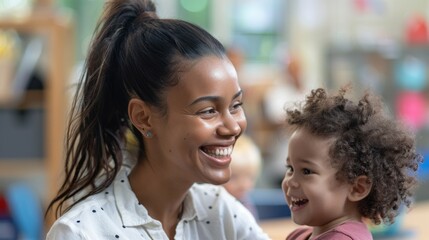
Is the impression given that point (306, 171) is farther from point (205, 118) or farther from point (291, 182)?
point (205, 118)

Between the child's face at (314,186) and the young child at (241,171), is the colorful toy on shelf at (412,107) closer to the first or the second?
the young child at (241,171)

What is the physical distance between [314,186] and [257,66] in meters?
7.15

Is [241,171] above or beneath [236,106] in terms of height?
beneath

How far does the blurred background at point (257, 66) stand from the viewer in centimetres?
445

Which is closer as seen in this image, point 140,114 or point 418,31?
point 140,114

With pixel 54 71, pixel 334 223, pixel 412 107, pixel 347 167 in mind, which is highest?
pixel 347 167

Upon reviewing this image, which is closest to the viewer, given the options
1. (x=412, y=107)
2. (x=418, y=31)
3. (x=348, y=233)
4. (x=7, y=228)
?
(x=348, y=233)

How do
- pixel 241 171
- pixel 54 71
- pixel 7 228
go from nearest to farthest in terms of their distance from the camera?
pixel 241 171
pixel 7 228
pixel 54 71

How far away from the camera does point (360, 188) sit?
5.11ft

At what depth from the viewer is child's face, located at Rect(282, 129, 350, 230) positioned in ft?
5.07

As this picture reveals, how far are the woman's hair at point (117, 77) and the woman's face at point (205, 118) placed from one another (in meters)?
0.03

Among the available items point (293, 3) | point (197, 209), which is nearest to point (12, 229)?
point (197, 209)

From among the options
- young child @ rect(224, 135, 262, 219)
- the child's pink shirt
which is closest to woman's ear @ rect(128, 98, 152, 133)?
the child's pink shirt

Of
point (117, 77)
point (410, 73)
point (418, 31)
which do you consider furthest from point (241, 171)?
point (418, 31)
